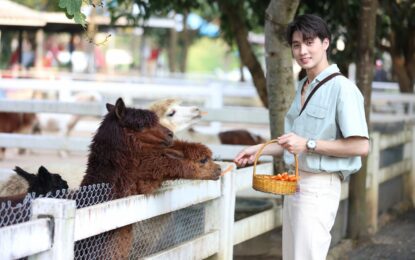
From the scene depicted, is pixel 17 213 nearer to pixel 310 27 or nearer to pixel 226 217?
pixel 310 27

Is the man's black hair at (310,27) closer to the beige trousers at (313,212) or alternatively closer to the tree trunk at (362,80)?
the beige trousers at (313,212)

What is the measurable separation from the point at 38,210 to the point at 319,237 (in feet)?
5.27

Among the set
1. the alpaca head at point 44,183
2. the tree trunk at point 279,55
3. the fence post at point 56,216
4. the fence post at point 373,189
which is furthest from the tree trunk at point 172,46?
the fence post at point 56,216

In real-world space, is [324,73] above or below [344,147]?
above

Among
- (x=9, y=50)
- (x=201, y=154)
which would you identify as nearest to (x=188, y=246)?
(x=201, y=154)

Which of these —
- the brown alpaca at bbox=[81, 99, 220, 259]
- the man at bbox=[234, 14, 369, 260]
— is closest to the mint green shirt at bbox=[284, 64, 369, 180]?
the man at bbox=[234, 14, 369, 260]

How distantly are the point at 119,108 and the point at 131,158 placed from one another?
270 mm

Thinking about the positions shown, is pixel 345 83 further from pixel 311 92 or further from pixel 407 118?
pixel 407 118

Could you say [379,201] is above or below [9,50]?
below

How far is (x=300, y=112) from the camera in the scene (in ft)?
15.2

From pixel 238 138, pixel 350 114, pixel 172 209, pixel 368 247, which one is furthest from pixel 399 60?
pixel 350 114

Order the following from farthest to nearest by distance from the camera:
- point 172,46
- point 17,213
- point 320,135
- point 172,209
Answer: point 172,46 < point 172,209 < point 320,135 < point 17,213

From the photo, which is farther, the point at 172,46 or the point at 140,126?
→ the point at 172,46

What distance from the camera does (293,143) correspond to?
427 centimetres
